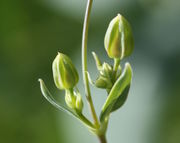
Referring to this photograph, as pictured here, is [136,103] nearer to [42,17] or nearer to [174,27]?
[174,27]

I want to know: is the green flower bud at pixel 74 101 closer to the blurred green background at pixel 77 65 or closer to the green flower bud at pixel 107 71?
the green flower bud at pixel 107 71

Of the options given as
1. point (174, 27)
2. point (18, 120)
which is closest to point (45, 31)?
point (18, 120)

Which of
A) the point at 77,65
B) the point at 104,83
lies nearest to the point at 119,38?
the point at 104,83

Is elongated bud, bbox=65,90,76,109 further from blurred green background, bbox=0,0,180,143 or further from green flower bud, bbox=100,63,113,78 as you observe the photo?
blurred green background, bbox=0,0,180,143

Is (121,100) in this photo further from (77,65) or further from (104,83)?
(77,65)

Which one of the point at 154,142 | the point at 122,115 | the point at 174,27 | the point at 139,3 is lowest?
the point at 154,142

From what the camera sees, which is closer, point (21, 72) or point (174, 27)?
point (174, 27)

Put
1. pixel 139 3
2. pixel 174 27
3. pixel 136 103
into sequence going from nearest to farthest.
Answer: pixel 136 103, pixel 174 27, pixel 139 3
